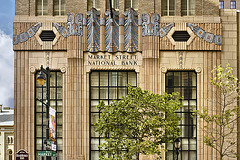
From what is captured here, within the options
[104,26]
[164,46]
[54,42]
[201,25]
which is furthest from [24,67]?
[201,25]

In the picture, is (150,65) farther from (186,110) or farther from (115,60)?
(186,110)

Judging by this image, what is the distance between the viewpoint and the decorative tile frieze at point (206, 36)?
87.0 feet

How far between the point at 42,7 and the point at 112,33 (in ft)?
20.5

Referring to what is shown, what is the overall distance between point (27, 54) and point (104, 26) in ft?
21.3

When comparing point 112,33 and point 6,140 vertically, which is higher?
point 112,33

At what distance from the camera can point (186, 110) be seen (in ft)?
87.8

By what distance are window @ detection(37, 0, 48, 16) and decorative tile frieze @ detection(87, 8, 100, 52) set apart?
3.72 meters

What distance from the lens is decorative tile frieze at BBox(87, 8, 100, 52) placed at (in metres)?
26.5

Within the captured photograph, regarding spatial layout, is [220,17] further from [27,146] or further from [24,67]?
[27,146]

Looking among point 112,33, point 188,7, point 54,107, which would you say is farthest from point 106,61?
point 188,7

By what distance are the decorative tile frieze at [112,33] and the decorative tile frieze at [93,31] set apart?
0.79m

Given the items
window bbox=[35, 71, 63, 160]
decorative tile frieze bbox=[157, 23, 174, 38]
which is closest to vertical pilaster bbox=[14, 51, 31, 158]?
window bbox=[35, 71, 63, 160]

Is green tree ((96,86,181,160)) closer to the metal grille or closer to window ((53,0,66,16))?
the metal grille

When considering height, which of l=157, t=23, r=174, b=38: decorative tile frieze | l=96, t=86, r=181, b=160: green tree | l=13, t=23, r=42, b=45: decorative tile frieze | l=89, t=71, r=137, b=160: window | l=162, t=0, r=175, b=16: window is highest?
l=162, t=0, r=175, b=16: window
